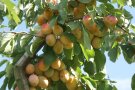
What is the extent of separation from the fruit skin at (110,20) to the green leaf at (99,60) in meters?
0.33

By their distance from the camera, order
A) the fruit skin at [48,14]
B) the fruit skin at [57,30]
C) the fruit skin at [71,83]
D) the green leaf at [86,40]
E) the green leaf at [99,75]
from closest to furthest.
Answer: the green leaf at [86,40], the fruit skin at [57,30], the fruit skin at [48,14], the fruit skin at [71,83], the green leaf at [99,75]

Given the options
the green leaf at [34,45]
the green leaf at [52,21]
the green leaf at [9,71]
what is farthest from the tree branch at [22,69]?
the green leaf at [52,21]

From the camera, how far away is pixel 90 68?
2467mm

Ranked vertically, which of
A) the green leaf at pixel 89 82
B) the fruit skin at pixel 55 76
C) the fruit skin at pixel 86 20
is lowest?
the green leaf at pixel 89 82

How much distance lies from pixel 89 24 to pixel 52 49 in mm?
318

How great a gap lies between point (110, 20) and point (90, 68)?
1.72 ft

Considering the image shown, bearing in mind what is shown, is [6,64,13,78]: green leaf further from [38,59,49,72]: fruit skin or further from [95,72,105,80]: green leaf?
[95,72,105,80]: green leaf

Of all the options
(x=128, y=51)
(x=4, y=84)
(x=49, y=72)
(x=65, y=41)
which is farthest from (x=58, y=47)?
(x=4, y=84)

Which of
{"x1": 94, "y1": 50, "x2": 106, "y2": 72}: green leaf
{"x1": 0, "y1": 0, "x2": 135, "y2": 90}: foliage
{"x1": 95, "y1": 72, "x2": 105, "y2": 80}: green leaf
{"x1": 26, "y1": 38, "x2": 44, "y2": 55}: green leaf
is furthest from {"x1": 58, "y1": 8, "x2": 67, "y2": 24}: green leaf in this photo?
{"x1": 95, "y1": 72, "x2": 105, "y2": 80}: green leaf

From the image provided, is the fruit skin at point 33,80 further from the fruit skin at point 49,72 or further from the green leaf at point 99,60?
the green leaf at point 99,60

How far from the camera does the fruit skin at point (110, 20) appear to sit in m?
2.04

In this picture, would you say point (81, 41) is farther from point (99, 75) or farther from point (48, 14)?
point (99, 75)

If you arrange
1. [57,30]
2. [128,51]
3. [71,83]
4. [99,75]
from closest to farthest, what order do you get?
[57,30]
[128,51]
[71,83]
[99,75]

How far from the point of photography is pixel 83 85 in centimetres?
244
